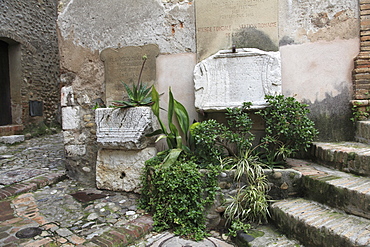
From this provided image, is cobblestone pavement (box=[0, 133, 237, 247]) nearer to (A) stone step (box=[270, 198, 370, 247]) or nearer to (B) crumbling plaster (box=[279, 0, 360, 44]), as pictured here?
(A) stone step (box=[270, 198, 370, 247])

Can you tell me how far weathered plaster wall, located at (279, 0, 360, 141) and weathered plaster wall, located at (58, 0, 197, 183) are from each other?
121 centimetres

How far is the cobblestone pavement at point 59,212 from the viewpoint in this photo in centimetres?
227

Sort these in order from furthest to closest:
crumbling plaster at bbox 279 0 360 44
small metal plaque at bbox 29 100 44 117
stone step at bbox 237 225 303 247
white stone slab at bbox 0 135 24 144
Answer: small metal plaque at bbox 29 100 44 117 → white stone slab at bbox 0 135 24 144 → crumbling plaster at bbox 279 0 360 44 → stone step at bbox 237 225 303 247

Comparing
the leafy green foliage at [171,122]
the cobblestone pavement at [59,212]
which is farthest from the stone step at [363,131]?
the cobblestone pavement at [59,212]

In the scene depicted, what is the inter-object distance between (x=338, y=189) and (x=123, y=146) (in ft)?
7.37

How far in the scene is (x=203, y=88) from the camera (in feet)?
10.4

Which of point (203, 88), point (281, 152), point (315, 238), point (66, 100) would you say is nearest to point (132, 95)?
point (203, 88)

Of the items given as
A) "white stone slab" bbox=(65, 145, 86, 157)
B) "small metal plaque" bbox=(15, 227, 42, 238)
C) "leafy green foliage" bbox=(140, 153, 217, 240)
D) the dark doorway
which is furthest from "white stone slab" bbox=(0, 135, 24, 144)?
"leafy green foliage" bbox=(140, 153, 217, 240)

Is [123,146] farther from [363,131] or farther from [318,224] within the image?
[363,131]

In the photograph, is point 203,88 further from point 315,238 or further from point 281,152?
point 315,238

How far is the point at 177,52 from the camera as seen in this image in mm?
3471

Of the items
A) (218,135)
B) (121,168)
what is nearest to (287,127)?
(218,135)

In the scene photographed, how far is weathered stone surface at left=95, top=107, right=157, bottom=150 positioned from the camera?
3092mm

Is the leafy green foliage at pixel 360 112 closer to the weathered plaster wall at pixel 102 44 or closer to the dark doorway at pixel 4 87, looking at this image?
the weathered plaster wall at pixel 102 44
